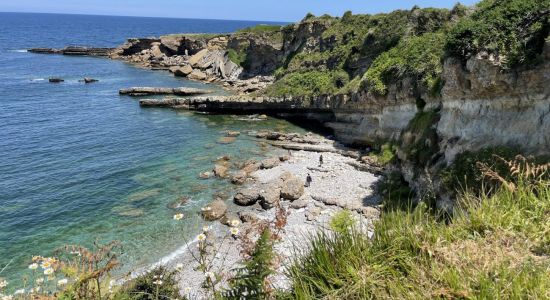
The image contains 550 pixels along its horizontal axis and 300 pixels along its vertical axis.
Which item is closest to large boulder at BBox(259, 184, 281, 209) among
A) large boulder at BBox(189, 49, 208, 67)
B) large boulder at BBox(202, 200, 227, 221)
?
large boulder at BBox(202, 200, 227, 221)

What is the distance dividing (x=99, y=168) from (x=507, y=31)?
3147 centimetres

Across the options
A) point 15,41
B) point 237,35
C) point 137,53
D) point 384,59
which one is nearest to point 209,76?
point 237,35

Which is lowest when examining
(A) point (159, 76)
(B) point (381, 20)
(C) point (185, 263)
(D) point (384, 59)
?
(C) point (185, 263)

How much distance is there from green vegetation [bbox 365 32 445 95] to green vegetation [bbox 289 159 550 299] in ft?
72.3

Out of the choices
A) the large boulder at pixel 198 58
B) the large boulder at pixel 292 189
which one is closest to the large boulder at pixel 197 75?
the large boulder at pixel 198 58

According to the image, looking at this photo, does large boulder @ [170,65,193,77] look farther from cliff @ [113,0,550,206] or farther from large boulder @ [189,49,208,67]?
large boulder @ [189,49,208,67]

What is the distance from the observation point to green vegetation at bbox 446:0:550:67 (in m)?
17.7

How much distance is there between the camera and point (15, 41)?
142875mm

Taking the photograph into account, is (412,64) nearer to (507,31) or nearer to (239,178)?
(507,31)

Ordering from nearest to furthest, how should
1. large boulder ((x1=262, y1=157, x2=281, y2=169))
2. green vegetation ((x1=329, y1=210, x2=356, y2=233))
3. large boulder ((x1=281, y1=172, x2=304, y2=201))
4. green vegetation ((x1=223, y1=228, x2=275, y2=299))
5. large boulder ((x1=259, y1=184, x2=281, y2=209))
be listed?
green vegetation ((x1=223, y1=228, x2=275, y2=299))
green vegetation ((x1=329, y1=210, x2=356, y2=233))
large boulder ((x1=259, y1=184, x2=281, y2=209))
large boulder ((x1=281, y1=172, x2=304, y2=201))
large boulder ((x1=262, y1=157, x2=281, y2=169))

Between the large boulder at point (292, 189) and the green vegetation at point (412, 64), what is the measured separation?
11.4m

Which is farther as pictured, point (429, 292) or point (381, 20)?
point (381, 20)

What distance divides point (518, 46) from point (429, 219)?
1489cm

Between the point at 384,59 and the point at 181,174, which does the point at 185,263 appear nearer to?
the point at 181,174
